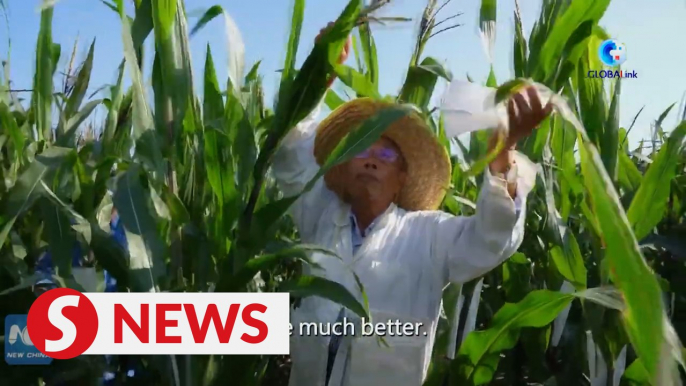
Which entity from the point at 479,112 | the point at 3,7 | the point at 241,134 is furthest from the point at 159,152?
the point at 3,7

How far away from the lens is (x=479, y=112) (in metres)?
0.51

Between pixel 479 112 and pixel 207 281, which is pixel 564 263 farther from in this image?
pixel 207 281

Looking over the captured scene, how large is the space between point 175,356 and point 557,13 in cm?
61

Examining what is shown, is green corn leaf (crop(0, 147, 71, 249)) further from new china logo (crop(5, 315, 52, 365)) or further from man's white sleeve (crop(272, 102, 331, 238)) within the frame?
man's white sleeve (crop(272, 102, 331, 238))

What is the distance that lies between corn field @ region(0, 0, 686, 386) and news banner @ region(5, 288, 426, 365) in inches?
0.7

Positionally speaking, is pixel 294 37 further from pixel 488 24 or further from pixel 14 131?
pixel 14 131

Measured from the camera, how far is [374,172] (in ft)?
2.81

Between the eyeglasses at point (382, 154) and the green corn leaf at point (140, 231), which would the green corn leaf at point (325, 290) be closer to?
the green corn leaf at point (140, 231)

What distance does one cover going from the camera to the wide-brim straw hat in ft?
2.89

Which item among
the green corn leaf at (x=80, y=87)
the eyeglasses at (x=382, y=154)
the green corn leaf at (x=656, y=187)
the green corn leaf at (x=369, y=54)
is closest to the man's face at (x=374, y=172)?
the eyeglasses at (x=382, y=154)

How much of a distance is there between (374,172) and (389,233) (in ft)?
0.30

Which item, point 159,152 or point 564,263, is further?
point 564,263

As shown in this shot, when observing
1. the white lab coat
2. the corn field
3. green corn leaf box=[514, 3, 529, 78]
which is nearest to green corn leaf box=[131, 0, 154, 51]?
the corn field

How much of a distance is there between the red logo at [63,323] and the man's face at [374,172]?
392 mm
